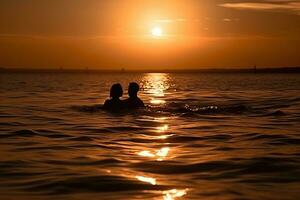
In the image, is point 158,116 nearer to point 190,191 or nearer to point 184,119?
point 184,119

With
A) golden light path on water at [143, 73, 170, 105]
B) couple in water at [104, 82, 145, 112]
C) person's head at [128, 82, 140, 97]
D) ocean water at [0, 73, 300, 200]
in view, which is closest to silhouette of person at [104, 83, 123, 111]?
couple in water at [104, 82, 145, 112]

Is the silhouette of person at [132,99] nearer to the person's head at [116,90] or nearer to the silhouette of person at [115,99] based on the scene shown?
the silhouette of person at [115,99]

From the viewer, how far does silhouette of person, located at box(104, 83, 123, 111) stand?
2038 centimetres

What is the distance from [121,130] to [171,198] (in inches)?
329

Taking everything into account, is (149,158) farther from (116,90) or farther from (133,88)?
(133,88)

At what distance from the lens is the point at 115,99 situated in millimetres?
21250

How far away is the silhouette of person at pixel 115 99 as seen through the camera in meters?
20.4

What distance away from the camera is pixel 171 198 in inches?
303

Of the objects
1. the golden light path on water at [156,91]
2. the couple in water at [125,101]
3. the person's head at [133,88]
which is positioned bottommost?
the golden light path on water at [156,91]

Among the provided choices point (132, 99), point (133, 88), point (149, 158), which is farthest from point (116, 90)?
point (149, 158)

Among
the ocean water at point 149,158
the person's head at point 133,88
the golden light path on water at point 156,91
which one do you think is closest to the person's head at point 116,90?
the person's head at point 133,88

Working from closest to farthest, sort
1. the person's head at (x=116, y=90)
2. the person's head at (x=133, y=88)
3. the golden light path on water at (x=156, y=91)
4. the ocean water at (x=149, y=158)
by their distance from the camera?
the ocean water at (x=149, y=158) → the person's head at (x=116, y=90) → the person's head at (x=133, y=88) → the golden light path on water at (x=156, y=91)

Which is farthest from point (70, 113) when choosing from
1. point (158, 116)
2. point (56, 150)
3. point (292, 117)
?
point (56, 150)

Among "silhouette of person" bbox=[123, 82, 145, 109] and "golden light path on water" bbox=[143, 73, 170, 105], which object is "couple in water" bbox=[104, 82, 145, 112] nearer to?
"silhouette of person" bbox=[123, 82, 145, 109]
